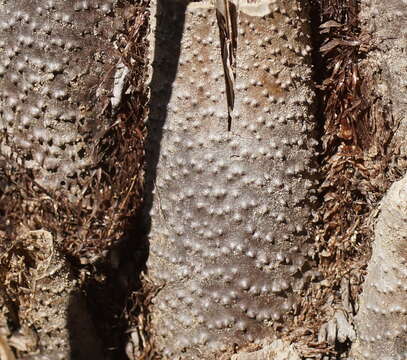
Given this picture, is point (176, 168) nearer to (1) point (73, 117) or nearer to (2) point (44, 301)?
(1) point (73, 117)

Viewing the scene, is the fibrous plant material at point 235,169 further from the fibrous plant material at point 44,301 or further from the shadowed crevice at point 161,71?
the fibrous plant material at point 44,301

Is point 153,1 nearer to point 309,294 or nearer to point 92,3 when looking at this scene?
point 92,3

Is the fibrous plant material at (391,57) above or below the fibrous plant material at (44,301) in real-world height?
above

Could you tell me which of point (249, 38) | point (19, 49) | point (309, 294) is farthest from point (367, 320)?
point (19, 49)

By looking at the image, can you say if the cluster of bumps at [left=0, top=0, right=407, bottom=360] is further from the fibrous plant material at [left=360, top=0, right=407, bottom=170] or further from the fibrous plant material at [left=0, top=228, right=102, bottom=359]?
the fibrous plant material at [left=360, top=0, right=407, bottom=170]

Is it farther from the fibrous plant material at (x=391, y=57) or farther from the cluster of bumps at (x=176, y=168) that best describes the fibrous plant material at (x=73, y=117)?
the fibrous plant material at (x=391, y=57)

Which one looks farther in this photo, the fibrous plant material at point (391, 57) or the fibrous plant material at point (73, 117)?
the fibrous plant material at point (73, 117)

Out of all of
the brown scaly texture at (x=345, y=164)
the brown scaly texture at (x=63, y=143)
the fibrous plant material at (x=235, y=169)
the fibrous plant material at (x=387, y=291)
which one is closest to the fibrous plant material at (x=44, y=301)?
the brown scaly texture at (x=63, y=143)

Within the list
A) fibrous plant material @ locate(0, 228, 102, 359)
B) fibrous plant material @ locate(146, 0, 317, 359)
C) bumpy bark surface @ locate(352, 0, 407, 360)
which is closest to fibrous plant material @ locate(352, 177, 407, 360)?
bumpy bark surface @ locate(352, 0, 407, 360)
